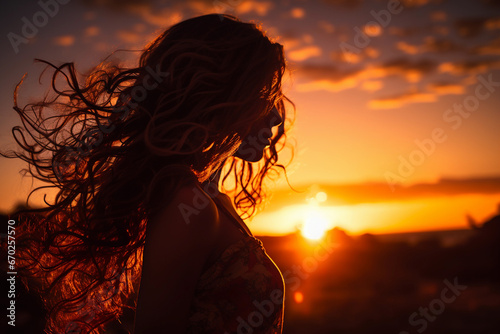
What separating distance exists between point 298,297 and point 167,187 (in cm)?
2259

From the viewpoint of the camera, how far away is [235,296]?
1.94m

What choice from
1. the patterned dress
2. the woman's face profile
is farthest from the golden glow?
the patterned dress

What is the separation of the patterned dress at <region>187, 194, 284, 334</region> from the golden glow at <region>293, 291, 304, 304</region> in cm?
2022

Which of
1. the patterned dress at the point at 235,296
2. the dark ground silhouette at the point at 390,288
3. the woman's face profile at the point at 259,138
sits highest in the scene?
the woman's face profile at the point at 259,138

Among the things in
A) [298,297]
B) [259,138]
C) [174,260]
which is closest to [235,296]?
[174,260]

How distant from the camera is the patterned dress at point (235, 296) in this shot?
189 centimetres

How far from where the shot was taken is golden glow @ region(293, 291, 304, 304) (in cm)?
2161

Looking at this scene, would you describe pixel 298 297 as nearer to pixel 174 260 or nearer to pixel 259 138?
pixel 259 138

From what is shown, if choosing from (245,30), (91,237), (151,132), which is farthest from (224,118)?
(91,237)

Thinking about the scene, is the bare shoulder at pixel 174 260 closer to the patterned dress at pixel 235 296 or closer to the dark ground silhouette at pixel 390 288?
the patterned dress at pixel 235 296

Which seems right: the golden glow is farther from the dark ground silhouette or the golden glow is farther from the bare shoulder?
the bare shoulder

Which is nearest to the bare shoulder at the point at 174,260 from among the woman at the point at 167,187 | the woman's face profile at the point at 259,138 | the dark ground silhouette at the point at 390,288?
the woman at the point at 167,187

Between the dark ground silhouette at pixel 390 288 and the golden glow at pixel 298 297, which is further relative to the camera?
the golden glow at pixel 298 297

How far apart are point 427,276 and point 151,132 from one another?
97.7 ft
